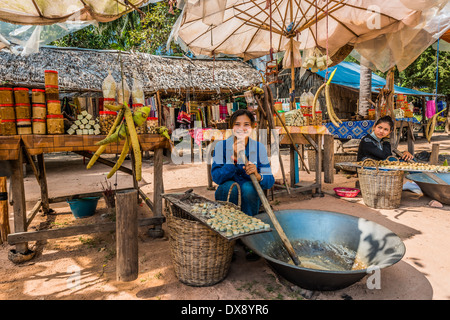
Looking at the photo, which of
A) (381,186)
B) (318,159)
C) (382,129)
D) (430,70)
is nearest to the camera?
(381,186)

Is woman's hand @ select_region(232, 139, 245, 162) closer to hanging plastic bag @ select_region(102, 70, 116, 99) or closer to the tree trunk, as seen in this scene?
hanging plastic bag @ select_region(102, 70, 116, 99)

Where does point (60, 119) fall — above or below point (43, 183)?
above

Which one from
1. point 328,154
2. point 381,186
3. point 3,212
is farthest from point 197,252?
point 328,154

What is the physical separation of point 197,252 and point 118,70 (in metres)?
7.62

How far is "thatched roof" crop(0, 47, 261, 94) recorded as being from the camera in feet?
22.9

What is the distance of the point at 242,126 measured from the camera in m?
2.59

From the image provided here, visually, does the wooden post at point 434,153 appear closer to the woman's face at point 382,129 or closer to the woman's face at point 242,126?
the woman's face at point 382,129

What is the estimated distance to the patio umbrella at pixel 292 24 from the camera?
4.06m

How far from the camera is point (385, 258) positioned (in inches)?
69.4

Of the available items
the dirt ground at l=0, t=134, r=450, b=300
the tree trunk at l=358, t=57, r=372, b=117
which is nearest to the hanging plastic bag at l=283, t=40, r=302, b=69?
the dirt ground at l=0, t=134, r=450, b=300

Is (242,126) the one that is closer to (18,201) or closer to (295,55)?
(18,201)

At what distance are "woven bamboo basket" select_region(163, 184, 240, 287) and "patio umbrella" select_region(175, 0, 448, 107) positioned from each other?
2569 millimetres

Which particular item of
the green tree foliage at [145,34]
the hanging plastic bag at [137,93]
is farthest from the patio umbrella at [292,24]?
the green tree foliage at [145,34]
